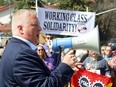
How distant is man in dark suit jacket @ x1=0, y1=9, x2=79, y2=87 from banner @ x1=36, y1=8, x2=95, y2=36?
5.72 meters

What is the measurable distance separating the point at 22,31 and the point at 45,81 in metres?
0.43

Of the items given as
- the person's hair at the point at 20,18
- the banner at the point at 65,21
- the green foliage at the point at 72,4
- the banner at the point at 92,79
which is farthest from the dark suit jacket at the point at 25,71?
the green foliage at the point at 72,4

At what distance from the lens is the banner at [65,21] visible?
8.95 meters

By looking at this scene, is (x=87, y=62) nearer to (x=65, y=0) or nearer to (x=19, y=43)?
(x=19, y=43)

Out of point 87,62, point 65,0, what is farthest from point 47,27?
point 65,0

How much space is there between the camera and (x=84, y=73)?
674 centimetres

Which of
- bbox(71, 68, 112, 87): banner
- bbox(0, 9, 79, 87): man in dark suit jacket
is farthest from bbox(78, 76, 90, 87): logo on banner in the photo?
bbox(0, 9, 79, 87): man in dark suit jacket

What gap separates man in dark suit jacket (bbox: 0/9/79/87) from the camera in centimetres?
294

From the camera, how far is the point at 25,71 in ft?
9.62

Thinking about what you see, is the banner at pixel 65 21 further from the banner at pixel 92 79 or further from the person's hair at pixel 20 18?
the person's hair at pixel 20 18

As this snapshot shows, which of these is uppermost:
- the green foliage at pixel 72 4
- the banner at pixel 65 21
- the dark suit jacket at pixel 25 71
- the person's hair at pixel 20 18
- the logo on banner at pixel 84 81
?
the person's hair at pixel 20 18

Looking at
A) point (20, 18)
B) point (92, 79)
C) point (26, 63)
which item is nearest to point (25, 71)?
point (26, 63)

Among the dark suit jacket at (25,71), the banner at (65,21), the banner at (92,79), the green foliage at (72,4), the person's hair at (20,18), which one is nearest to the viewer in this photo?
the dark suit jacket at (25,71)

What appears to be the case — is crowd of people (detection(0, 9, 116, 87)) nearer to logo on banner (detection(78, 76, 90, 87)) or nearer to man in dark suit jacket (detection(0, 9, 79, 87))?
man in dark suit jacket (detection(0, 9, 79, 87))
